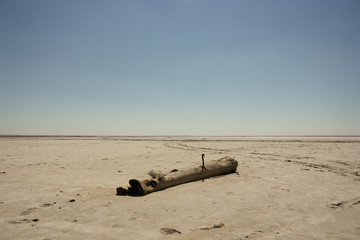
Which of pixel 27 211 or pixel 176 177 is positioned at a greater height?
pixel 176 177

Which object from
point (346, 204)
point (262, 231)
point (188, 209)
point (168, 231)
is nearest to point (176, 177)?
point (188, 209)

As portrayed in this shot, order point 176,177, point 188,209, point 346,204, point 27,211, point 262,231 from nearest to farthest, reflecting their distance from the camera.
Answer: point 262,231
point 27,211
point 188,209
point 346,204
point 176,177

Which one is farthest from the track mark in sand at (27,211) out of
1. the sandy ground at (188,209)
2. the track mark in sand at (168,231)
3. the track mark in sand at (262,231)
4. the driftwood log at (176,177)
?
the track mark in sand at (262,231)

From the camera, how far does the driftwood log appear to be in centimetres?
665

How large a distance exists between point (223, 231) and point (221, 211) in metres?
1.08

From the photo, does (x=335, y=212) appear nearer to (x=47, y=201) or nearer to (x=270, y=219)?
(x=270, y=219)

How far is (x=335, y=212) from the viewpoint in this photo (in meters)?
5.05

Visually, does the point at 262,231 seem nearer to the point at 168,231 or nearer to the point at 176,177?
the point at 168,231

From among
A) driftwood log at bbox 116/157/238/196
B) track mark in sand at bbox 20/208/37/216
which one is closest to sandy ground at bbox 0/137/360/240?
track mark in sand at bbox 20/208/37/216

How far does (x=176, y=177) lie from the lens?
7672 mm

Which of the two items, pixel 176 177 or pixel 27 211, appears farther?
pixel 176 177

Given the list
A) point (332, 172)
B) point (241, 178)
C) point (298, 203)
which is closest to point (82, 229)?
point (298, 203)

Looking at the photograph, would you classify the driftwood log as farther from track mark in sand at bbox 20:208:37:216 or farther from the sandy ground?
track mark in sand at bbox 20:208:37:216

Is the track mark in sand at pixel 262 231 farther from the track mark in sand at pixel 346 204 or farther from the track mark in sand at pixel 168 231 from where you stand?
the track mark in sand at pixel 346 204
